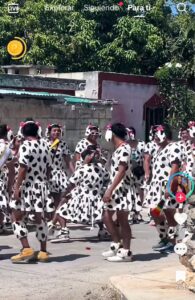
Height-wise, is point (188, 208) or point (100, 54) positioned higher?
point (100, 54)

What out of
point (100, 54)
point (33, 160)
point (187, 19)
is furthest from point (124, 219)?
point (100, 54)

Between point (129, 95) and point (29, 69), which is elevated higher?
point (29, 69)

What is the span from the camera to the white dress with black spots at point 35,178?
9516 mm

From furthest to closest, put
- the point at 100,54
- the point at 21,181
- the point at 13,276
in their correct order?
the point at 100,54
the point at 21,181
the point at 13,276

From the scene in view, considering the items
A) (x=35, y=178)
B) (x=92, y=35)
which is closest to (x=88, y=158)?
(x=35, y=178)

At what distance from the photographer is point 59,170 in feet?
43.5

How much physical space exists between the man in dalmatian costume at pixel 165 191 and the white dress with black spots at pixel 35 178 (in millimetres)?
1815

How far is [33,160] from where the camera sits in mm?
9555

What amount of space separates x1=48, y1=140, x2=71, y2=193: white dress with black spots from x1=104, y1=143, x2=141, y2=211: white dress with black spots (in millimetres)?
3204

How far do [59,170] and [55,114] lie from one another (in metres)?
6.18

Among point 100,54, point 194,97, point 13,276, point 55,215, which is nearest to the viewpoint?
point 13,276

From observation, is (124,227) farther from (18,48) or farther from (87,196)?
(18,48)

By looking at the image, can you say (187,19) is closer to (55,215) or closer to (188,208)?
(55,215)

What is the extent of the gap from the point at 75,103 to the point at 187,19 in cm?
829
